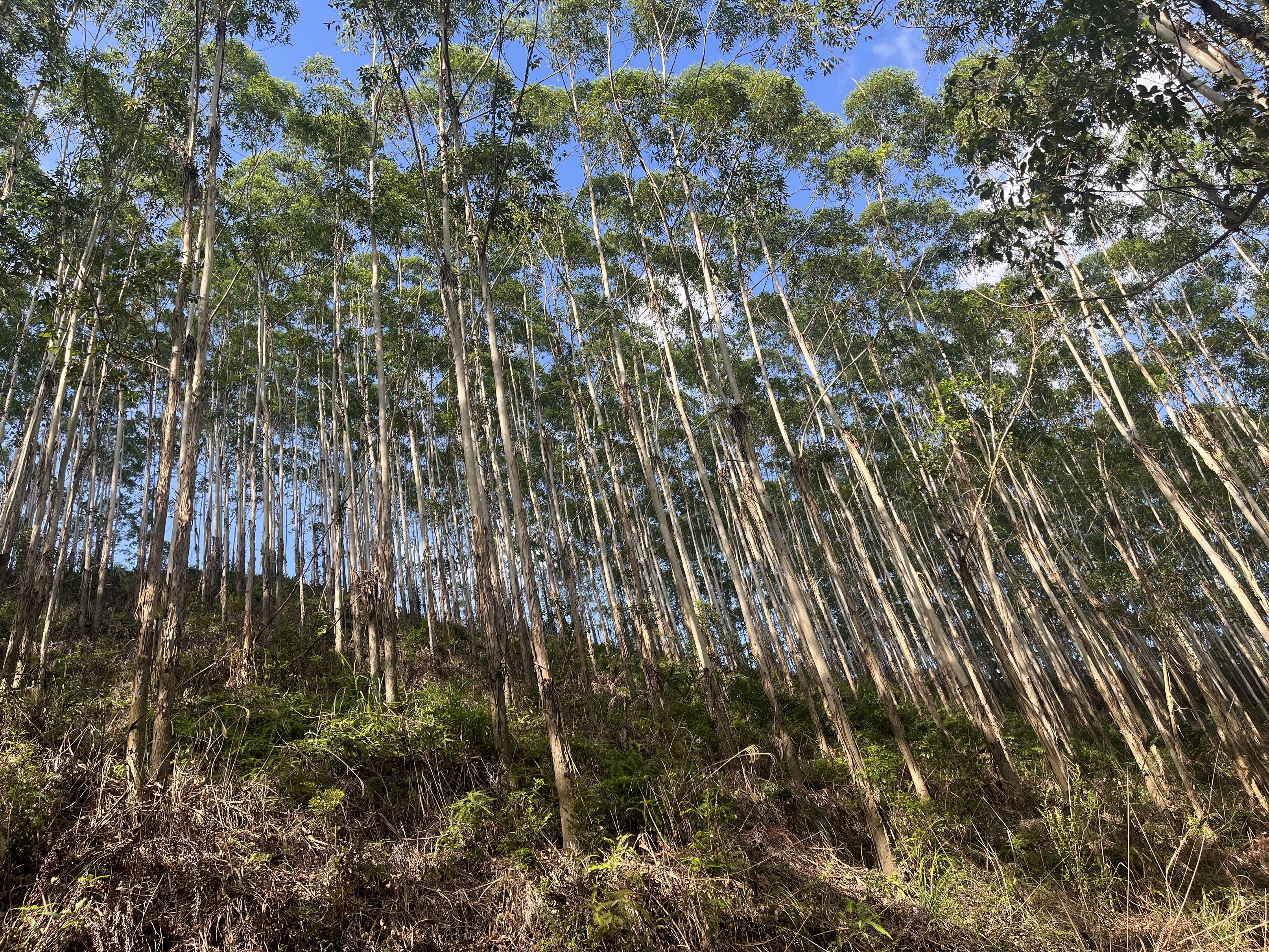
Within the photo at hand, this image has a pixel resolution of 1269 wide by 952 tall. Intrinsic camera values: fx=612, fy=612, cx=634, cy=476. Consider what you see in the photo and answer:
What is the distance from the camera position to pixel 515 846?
14.3ft

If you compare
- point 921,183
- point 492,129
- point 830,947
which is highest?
point 921,183

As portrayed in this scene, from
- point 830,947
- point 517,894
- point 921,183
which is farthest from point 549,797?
point 921,183

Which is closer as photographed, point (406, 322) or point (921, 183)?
point (406, 322)

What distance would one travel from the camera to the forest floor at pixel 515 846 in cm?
334

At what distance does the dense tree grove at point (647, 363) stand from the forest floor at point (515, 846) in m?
0.34

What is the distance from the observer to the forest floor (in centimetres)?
334

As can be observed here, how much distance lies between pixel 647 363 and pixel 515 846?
46.4 ft

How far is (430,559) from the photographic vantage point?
1306 cm

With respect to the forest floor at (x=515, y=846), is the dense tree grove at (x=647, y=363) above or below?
above

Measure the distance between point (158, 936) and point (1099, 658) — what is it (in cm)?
1253

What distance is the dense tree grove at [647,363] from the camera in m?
4.93

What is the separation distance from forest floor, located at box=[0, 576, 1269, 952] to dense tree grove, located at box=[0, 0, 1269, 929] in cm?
34

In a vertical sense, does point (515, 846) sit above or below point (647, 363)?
below

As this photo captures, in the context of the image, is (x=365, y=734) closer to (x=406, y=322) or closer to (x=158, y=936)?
(x=158, y=936)
